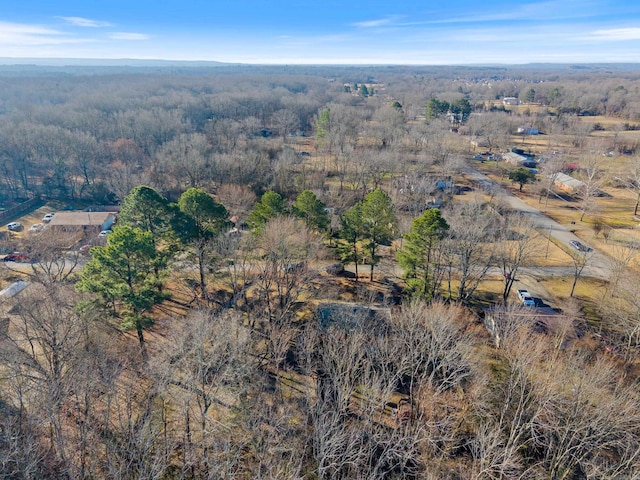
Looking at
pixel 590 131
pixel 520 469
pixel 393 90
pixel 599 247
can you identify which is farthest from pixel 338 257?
pixel 393 90

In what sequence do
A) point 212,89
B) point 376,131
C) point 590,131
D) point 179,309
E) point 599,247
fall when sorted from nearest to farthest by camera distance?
point 179,309
point 599,247
point 376,131
point 590,131
point 212,89

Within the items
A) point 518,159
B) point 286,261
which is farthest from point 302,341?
point 518,159

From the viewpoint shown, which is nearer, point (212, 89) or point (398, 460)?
point (398, 460)

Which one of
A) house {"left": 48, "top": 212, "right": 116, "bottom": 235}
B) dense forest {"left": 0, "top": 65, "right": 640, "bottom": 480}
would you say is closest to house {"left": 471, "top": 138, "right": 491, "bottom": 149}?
dense forest {"left": 0, "top": 65, "right": 640, "bottom": 480}

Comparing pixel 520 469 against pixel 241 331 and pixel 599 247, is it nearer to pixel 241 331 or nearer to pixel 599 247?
pixel 241 331

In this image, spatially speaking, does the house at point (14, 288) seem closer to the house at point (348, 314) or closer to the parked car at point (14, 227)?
the parked car at point (14, 227)

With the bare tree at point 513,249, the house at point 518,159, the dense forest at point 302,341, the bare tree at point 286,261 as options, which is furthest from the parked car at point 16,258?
the house at point 518,159

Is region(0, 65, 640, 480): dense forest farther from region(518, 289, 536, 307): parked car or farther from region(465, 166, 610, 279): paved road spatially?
region(465, 166, 610, 279): paved road
